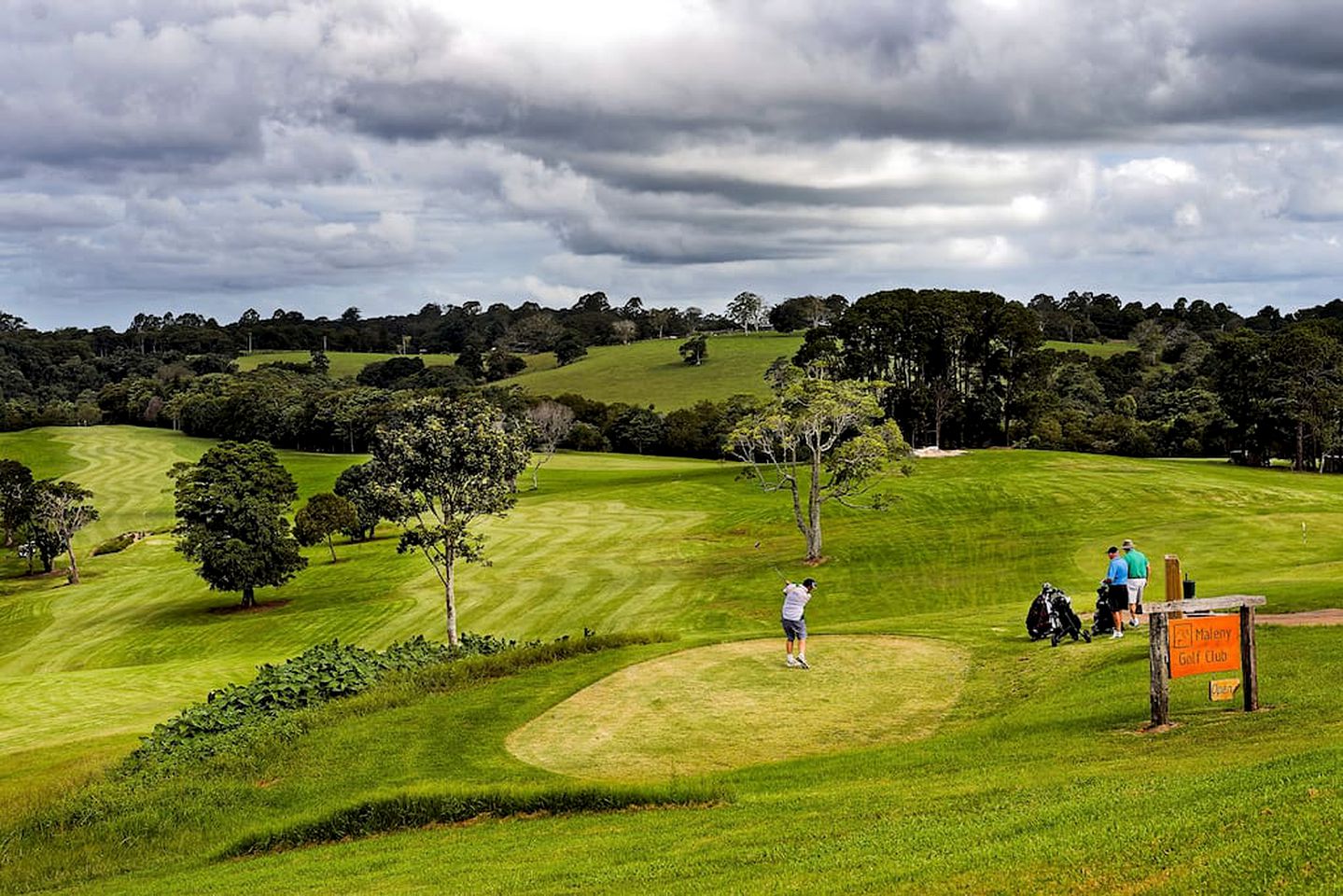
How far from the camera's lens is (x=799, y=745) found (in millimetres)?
19672

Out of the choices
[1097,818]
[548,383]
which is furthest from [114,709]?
[548,383]

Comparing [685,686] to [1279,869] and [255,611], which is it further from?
[255,611]

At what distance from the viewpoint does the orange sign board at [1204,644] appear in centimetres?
1672

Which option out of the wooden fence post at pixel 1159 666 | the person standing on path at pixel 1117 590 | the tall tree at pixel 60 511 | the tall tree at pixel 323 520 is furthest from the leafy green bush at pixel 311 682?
the tall tree at pixel 60 511

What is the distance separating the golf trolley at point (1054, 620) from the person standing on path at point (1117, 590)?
74 cm

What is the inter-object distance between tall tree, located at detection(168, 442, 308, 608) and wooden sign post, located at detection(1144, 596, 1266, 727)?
55.6m

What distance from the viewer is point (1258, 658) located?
20.5 m

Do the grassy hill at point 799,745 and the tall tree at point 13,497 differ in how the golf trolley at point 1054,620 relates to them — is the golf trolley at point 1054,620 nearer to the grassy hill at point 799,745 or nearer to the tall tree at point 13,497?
the grassy hill at point 799,745

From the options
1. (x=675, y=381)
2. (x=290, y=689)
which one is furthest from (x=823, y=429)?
(x=675, y=381)

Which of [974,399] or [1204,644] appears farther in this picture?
[974,399]

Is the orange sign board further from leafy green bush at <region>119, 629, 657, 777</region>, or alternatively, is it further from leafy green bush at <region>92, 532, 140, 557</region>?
leafy green bush at <region>92, 532, 140, 557</region>

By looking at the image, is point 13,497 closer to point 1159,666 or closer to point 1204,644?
point 1159,666

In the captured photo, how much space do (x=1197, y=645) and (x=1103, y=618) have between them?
942 cm

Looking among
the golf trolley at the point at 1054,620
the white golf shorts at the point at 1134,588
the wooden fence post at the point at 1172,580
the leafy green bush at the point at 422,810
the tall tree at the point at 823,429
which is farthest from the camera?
the tall tree at the point at 823,429
